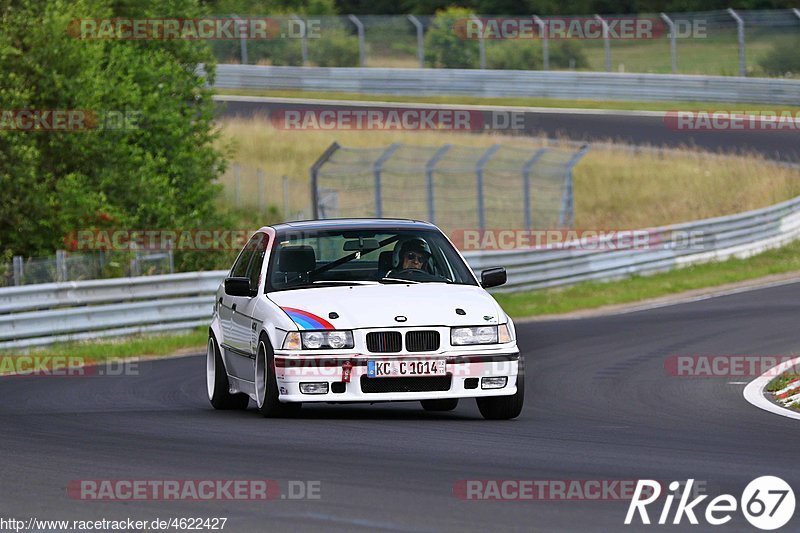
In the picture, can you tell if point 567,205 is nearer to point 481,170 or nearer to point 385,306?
point 481,170

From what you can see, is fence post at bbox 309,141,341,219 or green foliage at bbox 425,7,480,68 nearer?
fence post at bbox 309,141,341,219

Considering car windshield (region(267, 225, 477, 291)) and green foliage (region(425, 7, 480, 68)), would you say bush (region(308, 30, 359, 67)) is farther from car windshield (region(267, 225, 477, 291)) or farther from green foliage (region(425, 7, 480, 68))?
car windshield (region(267, 225, 477, 291))

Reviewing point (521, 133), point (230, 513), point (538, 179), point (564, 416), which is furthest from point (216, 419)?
point (521, 133)

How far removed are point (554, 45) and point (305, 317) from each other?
44.1m

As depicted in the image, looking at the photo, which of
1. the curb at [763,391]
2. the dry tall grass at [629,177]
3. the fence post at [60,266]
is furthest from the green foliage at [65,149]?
the curb at [763,391]

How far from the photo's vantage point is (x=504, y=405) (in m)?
10.9

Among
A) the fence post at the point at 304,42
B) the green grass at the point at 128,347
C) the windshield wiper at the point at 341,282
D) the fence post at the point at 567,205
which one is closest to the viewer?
the windshield wiper at the point at 341,282

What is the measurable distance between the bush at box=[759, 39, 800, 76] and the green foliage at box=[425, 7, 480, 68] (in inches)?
375

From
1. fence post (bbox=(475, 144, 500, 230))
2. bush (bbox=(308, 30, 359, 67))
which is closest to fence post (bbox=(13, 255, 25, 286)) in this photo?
fence post (bbox=(475, 144, 500, 230))

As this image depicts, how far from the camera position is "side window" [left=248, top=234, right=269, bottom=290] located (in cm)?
1184

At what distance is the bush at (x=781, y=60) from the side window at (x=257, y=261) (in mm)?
34267

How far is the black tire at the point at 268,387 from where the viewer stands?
10.7 metres

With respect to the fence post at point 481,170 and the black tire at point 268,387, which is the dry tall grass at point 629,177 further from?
the black tire at point 268,387

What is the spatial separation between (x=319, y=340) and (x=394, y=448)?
162 centimetres
